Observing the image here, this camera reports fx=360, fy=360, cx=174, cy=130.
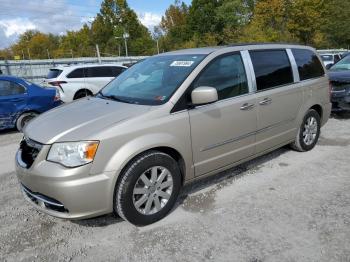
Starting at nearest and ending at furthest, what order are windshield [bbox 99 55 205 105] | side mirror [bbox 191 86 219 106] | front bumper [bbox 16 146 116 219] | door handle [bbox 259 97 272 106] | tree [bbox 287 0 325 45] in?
front bumper [bbox 16 146 116 219]
side mirror [bbox 191 86 219 106]
windshield [bbox 99 55 205 105]
door handle [bbox 259 97 272 106]
tree [bbox 287 0 325 45]

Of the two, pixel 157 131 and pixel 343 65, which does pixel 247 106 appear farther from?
pixel 343 65

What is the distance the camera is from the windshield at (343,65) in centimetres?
903

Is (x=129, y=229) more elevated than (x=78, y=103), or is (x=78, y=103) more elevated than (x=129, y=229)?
(x=78, y=103)

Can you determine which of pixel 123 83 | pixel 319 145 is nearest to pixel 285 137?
pixel 319 145

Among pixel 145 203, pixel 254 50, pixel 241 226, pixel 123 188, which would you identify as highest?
pixel 254 50

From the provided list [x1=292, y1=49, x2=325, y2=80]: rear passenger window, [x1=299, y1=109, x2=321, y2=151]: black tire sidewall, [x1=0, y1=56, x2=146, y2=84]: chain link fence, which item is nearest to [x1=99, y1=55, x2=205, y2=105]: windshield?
[x1=292, y1=49, x2=325, y2=80]: rear passenger window

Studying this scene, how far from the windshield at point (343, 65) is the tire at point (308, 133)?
3.89 meters

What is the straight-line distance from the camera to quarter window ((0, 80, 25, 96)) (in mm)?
8383

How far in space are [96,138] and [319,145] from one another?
439cm

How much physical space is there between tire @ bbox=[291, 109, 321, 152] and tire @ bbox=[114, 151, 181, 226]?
8.59ft

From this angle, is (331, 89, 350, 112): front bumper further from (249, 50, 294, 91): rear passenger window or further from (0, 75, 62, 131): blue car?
(0, 75, 62, 131): blue car

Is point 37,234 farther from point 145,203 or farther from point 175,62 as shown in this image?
point 175,62

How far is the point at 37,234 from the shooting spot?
3619 millimetres

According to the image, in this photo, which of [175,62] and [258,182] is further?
[258,182]
